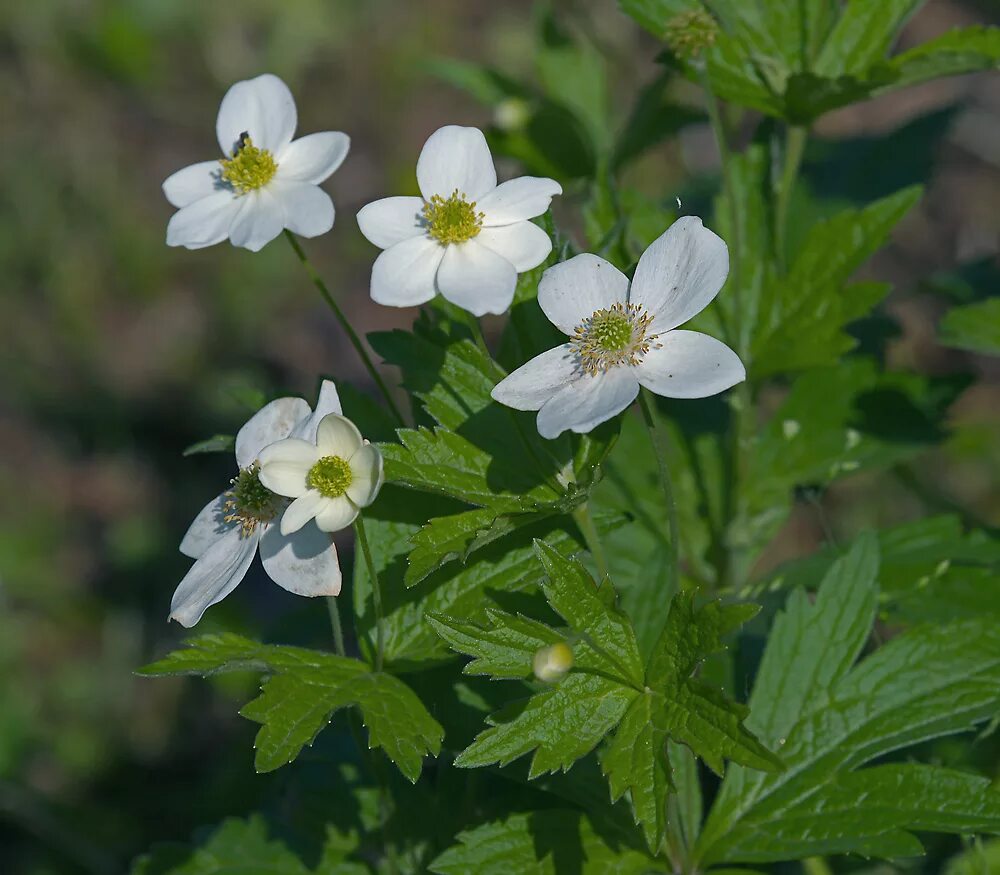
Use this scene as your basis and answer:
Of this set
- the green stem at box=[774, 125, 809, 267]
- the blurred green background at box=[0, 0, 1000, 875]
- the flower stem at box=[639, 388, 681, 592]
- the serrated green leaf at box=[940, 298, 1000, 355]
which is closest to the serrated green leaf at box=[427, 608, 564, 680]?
the flower stem at box=[639, 388, 681, 592]

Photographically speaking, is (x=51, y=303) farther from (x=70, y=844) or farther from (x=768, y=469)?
(x=768, y=469)

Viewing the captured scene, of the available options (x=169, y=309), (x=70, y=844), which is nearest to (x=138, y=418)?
(x=169, y=309)

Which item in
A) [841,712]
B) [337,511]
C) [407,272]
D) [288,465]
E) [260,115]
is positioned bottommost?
[841,712]

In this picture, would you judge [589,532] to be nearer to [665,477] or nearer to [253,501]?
[665,477]

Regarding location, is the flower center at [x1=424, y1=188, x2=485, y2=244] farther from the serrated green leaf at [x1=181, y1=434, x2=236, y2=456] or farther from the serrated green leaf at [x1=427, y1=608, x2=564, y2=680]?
the serrated green leaf at [x1=427, y1=608, x2=564, y2=680]

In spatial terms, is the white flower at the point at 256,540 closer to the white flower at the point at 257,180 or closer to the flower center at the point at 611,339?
the white flower at the point at 257,180

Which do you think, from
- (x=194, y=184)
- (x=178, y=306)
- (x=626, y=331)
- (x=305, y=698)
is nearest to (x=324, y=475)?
(x=305, y=698)
